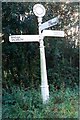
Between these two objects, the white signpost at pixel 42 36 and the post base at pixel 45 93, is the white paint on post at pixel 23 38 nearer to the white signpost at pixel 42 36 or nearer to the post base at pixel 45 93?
the white signpost at pixel 42 36

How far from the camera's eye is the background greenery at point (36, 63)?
216 centimetres

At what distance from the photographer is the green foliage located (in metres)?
2.12

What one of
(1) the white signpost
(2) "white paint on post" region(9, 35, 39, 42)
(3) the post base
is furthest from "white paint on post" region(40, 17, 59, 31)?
(3) the post base

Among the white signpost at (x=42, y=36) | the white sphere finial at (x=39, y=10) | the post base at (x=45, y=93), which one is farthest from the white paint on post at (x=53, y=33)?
the post base at (x=45, y=93)

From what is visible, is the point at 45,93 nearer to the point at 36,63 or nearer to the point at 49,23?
the point at 36,63

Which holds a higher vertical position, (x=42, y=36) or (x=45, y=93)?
(x=42, y=36)

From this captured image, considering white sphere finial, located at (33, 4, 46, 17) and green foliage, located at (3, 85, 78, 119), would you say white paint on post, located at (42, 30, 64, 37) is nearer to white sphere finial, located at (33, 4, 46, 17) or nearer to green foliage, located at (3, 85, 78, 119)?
white sphere finial, located at (33, 4, 46, 17)

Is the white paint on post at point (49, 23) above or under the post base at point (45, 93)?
above

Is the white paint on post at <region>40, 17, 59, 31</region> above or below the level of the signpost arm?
above

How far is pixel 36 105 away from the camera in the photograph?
2.16 meters

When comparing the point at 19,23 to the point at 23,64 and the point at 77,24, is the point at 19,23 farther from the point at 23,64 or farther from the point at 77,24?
the point at 77,24

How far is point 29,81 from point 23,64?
15 centimetres

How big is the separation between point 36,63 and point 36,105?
13.9 inches

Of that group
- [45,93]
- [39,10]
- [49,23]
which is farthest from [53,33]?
[45,93]
